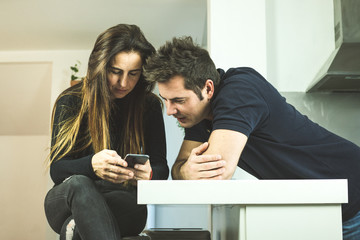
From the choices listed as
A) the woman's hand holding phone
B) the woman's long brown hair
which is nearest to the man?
the woman's hand holding phone

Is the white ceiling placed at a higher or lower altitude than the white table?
higher

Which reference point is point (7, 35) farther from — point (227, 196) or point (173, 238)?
point (227, 196)

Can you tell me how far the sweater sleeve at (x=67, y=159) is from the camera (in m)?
1.37

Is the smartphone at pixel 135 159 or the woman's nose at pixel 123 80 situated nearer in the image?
the smartphone at pixel 135 159

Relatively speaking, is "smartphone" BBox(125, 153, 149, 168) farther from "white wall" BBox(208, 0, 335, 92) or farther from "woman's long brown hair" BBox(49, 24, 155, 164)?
"white wall" BBox(208, 0, 335, 92)

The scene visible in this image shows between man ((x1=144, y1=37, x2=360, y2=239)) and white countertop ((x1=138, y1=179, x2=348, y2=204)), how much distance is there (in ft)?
0.97

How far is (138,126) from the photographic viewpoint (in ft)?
5.26

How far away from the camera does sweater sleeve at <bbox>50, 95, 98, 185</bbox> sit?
1366 millimetres

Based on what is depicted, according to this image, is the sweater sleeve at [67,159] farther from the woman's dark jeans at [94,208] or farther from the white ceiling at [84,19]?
the white ceiling at [84,19]

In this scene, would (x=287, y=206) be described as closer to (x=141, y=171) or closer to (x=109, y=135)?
(x=141, y=171)

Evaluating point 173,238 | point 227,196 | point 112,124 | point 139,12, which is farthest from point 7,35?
point 227,196

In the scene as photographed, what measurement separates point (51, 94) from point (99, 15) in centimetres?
A: 134

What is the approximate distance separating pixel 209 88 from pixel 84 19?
3.02 metres

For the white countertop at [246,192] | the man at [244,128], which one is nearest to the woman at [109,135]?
the man at [244,128]
